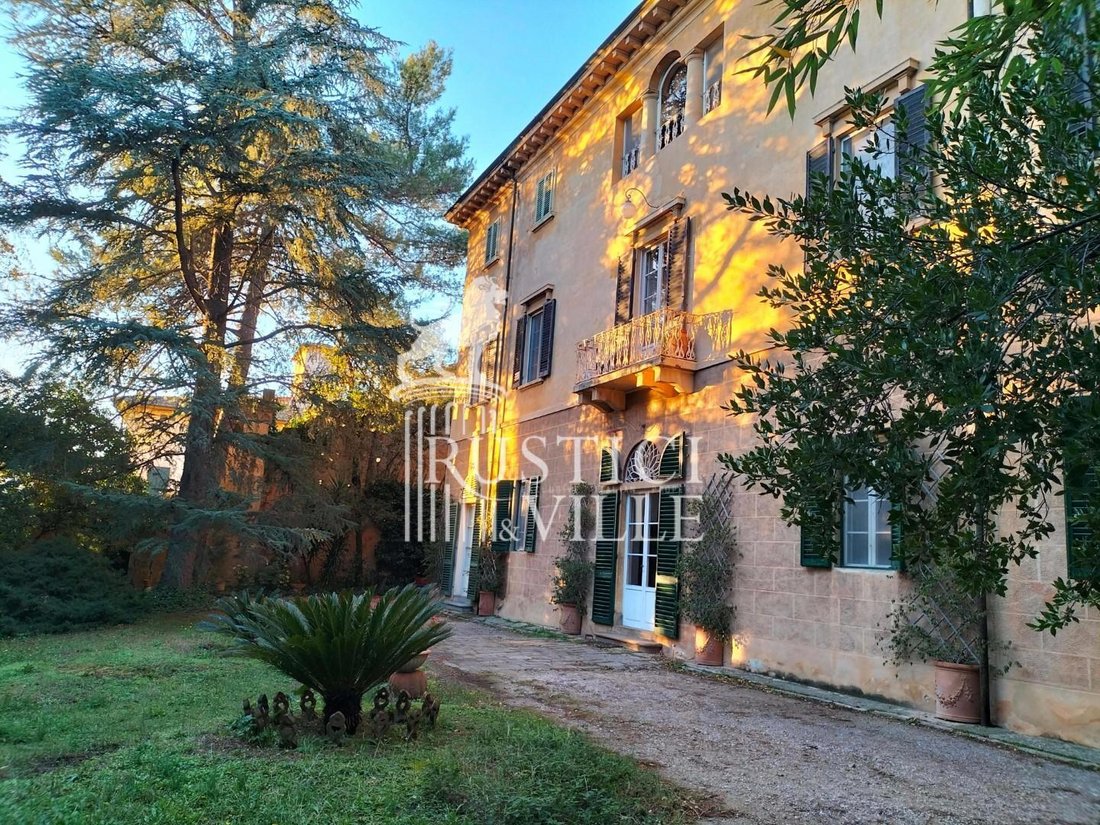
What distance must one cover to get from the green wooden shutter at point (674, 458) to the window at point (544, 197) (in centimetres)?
636

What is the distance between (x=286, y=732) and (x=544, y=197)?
12549 millimetres

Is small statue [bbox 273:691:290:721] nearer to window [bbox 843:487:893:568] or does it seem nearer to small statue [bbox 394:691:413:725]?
small statue [bbox 394:691:413:725]

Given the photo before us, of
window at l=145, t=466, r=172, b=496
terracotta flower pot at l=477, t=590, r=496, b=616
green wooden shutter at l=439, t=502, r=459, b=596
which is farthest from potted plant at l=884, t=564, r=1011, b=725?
window at l=145, t=466, r=172, b=496

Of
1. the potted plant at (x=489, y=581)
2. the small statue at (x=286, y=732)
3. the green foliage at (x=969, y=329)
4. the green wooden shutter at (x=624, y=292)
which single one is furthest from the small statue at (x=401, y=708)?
the potted plant at (x=489, y=581)

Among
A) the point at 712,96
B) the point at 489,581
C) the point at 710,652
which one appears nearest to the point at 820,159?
the point at 712,96

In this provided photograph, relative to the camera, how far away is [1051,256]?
9.04 feet

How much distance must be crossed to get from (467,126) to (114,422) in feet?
39.8

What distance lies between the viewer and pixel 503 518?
14812mm

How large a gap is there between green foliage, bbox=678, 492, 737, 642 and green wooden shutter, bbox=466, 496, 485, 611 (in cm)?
648

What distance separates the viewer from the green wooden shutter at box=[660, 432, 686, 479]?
1012 cm

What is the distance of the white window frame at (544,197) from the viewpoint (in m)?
15.0

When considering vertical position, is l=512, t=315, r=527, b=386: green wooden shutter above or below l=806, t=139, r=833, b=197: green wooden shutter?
below

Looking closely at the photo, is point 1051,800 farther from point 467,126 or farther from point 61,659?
point 467,126

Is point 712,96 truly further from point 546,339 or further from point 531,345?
point 531,345
